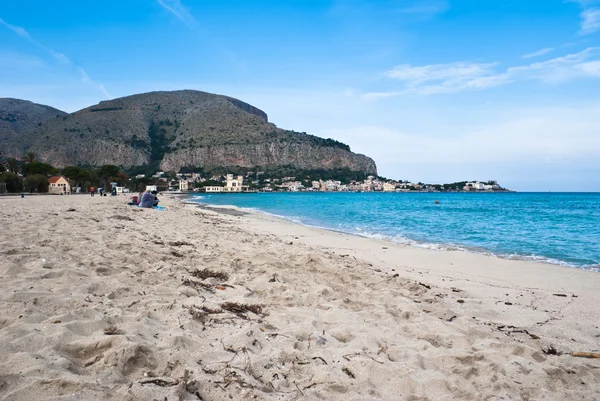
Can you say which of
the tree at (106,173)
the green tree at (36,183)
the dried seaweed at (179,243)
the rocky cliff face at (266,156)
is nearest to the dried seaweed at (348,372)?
the dried seaweed at (179,243)

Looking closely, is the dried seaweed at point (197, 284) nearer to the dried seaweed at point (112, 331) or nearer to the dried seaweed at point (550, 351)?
the dried seaweed at point (112, 331)

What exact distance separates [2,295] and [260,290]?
2722mm

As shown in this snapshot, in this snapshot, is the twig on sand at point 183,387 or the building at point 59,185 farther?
the building at point 59,185

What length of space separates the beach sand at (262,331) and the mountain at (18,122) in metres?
119

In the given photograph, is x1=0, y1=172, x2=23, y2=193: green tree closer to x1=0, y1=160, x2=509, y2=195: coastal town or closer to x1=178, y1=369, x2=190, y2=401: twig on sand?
x1=0, y1=160, x2=509, y2=195: coastal town

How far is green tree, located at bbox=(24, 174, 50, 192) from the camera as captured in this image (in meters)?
47.9

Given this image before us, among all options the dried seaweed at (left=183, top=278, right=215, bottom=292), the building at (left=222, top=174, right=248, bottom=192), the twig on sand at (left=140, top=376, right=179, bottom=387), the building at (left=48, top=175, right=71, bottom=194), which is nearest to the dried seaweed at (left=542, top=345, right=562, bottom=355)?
the twig on sand at (left=140, top=376, right=179, bottom=387)

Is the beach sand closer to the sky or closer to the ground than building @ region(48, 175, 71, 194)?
closer to the sky

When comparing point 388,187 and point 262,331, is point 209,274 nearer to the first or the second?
point 262,331

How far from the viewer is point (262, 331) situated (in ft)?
10.9

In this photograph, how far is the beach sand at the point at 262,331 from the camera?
7.61 feet

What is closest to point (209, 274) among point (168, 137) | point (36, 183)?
point (36, 183)

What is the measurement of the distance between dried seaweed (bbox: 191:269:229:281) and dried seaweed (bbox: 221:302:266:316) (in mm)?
1277

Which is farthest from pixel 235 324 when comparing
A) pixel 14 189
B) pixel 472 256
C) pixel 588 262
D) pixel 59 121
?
Result: pixel 59 121
